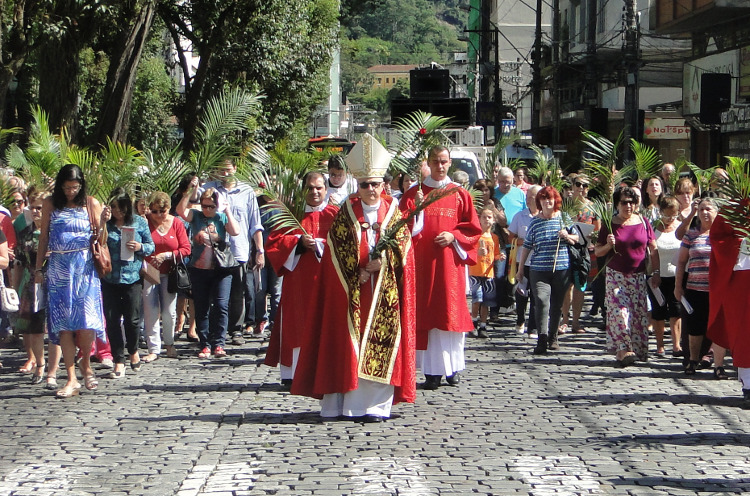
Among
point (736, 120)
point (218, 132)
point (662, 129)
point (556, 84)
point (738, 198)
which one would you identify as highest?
point (556, 84)

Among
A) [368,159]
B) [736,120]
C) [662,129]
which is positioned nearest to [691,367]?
[368,159]

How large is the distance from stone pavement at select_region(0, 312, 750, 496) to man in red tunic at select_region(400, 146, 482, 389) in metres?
0.31

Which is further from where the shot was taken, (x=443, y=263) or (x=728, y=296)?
(x=443, y=263)

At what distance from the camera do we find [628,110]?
81.0 ft

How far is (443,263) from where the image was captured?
9.79 metres

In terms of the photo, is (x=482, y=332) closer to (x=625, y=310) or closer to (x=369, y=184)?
(x=625, y=310)

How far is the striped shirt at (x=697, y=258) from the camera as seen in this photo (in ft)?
34.1

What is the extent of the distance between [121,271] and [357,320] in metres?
3.01

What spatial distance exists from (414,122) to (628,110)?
16.0 m

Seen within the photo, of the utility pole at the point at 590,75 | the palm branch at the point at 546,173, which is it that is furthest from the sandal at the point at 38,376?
the utility pole at the point at 590,75

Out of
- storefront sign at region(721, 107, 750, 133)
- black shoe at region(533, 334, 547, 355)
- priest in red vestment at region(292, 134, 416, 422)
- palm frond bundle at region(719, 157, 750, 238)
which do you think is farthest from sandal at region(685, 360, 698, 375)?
storefront sign at region(721, 107, 750, 133)

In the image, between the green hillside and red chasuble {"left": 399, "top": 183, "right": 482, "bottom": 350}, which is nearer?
red chasuble {"left": 399, "top": 183, "right": 482, "bottom": 350}

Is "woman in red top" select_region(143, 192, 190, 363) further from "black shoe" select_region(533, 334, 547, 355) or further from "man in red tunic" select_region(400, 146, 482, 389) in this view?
"black shoe" select_region(533, 334, 547, 355)

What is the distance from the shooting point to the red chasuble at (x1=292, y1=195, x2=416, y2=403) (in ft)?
26.7
